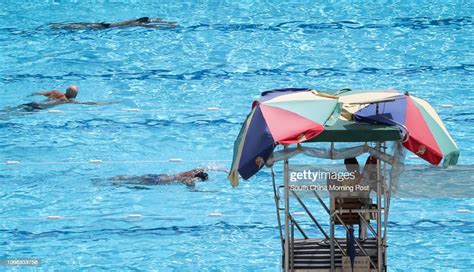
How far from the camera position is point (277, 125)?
18.4 ft

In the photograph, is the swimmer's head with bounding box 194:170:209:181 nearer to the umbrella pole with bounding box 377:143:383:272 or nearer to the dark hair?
the dark hair

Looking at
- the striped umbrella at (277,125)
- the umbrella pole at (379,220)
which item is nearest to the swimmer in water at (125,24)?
the striped umbrella at (277,125)

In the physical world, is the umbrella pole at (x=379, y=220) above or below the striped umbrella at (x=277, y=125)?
below

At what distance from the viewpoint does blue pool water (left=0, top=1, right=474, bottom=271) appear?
304 inches

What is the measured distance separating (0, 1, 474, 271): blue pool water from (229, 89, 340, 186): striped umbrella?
1835 mm

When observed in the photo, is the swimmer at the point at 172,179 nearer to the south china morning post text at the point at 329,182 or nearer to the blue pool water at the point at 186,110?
the blue pool water at the point at 186,110

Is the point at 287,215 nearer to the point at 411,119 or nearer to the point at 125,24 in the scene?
the point at 411,119

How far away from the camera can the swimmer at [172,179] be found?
8.86 m

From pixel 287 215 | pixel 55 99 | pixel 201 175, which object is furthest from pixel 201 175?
pixel 287 215

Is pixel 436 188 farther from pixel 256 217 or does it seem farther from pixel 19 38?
pixel 19 38

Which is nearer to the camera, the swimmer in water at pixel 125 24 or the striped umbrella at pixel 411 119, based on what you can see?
the striped umbrella at pixel 411 119

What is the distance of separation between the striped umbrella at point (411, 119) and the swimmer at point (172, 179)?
3.15m

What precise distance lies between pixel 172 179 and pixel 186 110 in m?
1.90

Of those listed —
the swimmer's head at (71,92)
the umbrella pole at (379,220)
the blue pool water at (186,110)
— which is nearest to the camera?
the umbrella pole at (379,220)
